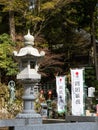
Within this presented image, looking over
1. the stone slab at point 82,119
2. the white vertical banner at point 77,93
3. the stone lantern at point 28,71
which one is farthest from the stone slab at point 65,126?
the white vertical banner at point 77,93

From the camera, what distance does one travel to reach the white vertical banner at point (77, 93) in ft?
50.3

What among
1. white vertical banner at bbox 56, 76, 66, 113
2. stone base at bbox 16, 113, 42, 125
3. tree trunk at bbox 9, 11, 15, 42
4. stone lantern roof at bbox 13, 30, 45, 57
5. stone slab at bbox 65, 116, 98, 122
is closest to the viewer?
stone base at bbox 16, 113, 42, 125

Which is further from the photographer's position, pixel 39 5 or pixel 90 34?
pixel 90 34

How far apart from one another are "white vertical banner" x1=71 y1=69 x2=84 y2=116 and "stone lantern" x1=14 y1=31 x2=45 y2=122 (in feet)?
9.86

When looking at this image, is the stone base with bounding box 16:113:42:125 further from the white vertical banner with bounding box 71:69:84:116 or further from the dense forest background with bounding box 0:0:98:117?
the dense forest background with bounding box 0:0:98:117

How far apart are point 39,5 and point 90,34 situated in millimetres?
5790

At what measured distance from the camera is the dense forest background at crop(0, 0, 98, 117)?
85.5 ft

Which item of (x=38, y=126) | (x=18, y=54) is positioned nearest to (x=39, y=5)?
(x=18, y=54)

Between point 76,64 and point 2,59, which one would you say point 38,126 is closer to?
point 2,59

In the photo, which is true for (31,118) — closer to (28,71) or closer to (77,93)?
(28,71)

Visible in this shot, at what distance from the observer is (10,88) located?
23.9m

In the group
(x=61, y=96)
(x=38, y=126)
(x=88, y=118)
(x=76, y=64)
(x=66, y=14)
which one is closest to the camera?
(x=38, y=126)

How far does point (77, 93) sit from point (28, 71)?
3.91 m

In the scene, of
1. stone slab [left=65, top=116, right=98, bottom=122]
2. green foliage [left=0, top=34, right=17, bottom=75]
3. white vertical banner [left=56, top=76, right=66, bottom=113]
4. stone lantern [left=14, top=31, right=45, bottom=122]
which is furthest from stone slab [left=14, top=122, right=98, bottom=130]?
green foliage [left=0, top=34, right=17, bottom=75]
